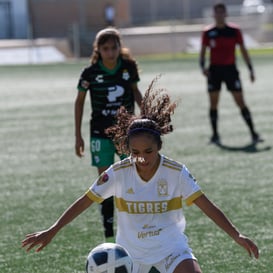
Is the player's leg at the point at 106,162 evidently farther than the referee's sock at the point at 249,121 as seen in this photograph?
No

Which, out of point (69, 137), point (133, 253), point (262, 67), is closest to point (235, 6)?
point (262, 67)

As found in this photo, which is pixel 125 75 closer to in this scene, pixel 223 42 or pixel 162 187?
pixel 162 187

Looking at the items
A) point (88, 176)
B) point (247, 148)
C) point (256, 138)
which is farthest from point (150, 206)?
point (256, 138)

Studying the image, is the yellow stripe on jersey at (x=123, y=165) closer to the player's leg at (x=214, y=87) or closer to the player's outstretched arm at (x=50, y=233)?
the player's outstretched arm at (x=50, y=233)

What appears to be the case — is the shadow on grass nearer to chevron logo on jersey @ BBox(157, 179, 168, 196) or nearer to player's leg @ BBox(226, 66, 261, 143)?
player's leg @ BBox(226, 66, 261, 143)

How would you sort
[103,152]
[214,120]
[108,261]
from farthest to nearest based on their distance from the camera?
[214,120] < [103,152] < [108,261]

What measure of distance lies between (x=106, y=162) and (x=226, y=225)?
2761 mm

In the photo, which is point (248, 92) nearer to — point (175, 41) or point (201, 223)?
point (201, 223)

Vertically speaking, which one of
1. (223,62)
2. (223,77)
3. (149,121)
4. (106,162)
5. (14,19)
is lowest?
(14,19)

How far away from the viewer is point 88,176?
1127 cm

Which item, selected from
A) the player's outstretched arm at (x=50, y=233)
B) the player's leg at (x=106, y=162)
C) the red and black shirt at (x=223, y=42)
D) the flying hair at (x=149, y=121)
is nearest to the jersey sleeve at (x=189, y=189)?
the flying hair at (x=149, y=121)

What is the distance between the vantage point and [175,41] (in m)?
40.6

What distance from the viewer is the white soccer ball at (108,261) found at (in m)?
4.89

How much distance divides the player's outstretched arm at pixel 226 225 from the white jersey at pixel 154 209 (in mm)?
71
